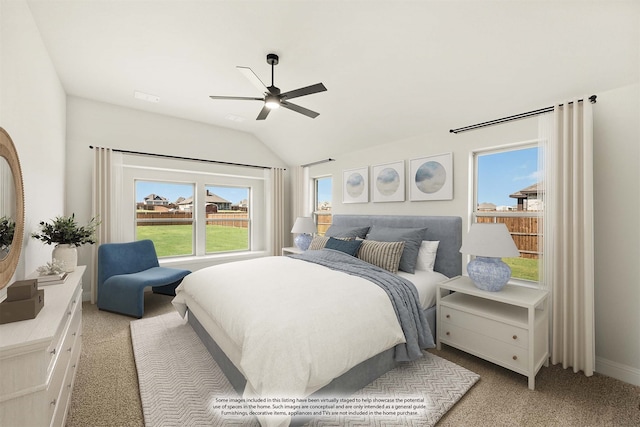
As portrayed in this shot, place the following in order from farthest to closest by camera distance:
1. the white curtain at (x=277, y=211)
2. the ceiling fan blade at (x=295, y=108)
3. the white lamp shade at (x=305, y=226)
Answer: the white curtain at (x=277, y=211), the white lamp shade at (x=305, y=226), the ceiling fan blade at (x=295, y=108)

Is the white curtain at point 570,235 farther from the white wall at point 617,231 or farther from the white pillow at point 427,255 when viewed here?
the white pillow at point 427,255

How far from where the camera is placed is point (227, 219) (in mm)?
5289

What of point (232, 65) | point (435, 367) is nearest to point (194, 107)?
point (232, 65)

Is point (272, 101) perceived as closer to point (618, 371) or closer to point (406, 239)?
point (406, 239)

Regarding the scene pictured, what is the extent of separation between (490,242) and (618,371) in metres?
1.38

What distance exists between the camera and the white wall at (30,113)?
169cm

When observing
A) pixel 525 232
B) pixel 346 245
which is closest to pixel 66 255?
pixel 346 245

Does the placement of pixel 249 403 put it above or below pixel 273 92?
below

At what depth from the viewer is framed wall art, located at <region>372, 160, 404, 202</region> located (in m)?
3.68

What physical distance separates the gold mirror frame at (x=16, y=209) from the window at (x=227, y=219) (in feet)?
10.5

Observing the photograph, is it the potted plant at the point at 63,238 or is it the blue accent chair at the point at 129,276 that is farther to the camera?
the blue accent chair at the point at 129,276

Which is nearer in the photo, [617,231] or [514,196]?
[617,231]

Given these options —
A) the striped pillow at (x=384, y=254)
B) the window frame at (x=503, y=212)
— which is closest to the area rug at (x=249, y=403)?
the striped pillow at (x=384, y=254)

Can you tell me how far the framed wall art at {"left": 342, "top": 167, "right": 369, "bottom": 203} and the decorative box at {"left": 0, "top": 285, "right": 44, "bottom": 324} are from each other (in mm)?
3605
